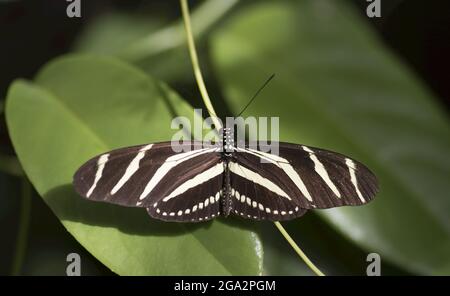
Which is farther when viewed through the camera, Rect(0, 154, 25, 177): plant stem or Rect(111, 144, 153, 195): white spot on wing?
Rect(0, 154, 25, 177): plant stem

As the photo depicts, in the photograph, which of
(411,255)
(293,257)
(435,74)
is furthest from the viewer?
(435,74)

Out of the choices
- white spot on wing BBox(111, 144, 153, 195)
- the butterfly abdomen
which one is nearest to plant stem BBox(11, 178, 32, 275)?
white spot on wing BBox(111, 144, 153, 195)

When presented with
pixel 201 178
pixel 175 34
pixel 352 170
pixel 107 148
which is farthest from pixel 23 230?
pixel 352 170

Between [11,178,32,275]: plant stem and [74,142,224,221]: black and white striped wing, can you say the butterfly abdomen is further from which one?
[11,178,32,275]: plant stem

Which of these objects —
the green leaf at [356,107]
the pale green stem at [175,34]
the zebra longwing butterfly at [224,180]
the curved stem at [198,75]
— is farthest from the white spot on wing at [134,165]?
the pale green stem at [175,34]
